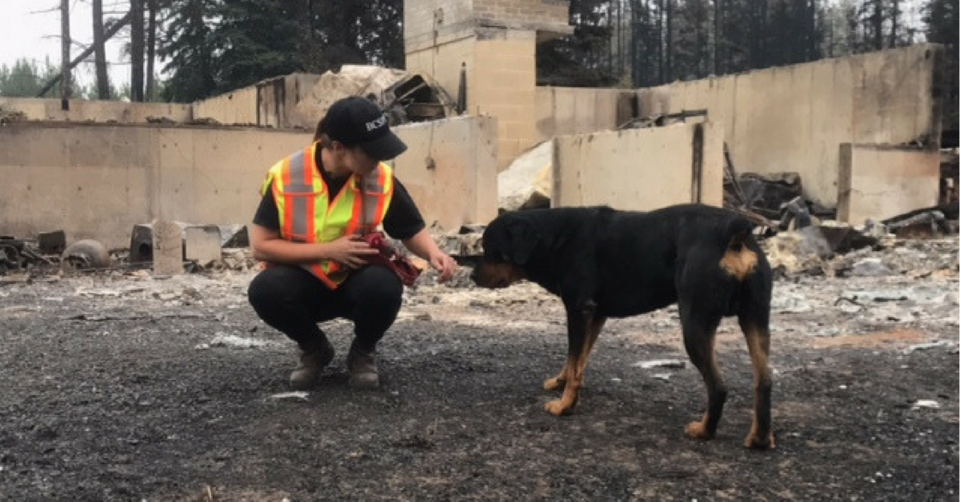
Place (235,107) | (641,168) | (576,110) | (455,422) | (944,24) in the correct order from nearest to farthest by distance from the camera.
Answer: (455,422)
(641,168)
(576,110)
(235,107)
(944,24)

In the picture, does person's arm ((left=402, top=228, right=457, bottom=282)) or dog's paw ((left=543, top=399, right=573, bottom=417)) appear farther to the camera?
person's arm ((left=402, top=228, right=457, bottom=282))

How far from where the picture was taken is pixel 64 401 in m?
3.91

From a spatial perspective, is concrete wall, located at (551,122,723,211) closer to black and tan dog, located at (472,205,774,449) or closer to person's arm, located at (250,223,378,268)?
black and tan dog, located at (472,205,774,449)

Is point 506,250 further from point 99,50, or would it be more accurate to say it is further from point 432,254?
point 99,50

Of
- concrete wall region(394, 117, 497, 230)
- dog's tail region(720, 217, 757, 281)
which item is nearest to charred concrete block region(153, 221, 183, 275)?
concrete wall region(394, 117, 497, 230)

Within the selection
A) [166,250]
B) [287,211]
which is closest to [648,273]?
[287,211]

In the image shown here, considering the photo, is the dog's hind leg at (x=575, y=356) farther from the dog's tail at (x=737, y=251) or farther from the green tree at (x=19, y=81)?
the green tree at (x=19, y=81)

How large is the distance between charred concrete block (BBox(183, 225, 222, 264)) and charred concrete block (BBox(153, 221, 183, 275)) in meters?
0.32

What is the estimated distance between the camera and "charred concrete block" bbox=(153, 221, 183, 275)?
34.9ft

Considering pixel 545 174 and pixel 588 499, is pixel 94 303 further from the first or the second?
pixel 545 174

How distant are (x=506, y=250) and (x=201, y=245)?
26.2 ft

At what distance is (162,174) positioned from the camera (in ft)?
43.8

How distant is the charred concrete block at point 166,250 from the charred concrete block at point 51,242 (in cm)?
192

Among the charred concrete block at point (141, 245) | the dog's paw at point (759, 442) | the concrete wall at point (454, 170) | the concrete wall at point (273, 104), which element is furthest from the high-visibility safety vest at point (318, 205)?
the concrete wall at point (273, 104)
